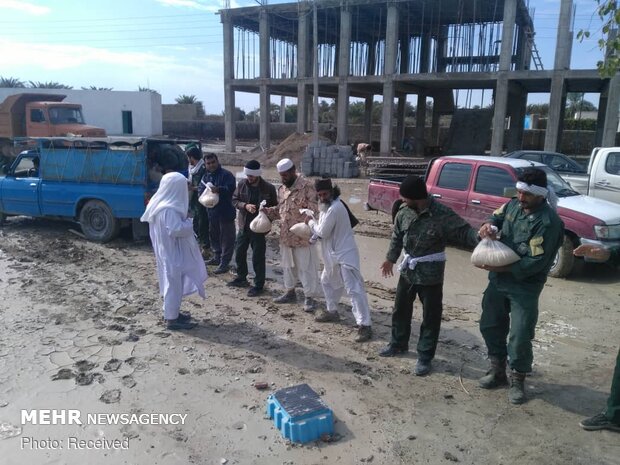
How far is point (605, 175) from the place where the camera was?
9.70 metres

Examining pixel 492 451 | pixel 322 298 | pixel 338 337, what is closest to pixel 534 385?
pixel 492 451

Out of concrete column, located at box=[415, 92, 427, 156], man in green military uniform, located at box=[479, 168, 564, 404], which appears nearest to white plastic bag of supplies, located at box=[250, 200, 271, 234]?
man in green military uniform, located at box=[479, 168, 564, 404]

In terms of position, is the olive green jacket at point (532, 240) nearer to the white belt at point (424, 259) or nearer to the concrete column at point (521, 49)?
the white belt at point (424, 259)

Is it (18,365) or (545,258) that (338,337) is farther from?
(18,365)

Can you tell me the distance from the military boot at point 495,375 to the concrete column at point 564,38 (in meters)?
19.6

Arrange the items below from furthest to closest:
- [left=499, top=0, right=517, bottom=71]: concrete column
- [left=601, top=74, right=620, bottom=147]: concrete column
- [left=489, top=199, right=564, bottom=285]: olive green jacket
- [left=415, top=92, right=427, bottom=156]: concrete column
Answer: [left=415, top=92, right=427, bottom=156]: concrete column → [left=499, top=0, right=517, bottom=71]: concrete column → [left=601, top=74, right=620, bottom=147]: concrete column → [left=489, top=199, right=564, bottom=285]: olive green jacket

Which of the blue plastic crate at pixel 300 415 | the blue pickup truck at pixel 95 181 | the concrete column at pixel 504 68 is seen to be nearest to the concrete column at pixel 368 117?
the concrete column at pixel 504 68

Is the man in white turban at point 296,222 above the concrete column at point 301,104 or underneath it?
underneath

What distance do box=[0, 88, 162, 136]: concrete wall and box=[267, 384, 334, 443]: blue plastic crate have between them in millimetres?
36049

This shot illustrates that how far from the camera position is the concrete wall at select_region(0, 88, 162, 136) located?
3619 centimetres

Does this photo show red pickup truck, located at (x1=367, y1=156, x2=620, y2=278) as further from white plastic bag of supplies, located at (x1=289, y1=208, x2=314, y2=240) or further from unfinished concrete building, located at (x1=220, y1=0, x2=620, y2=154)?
unfinished concrete building, located at (x1=220, y1=0, x2=620, y2=154)

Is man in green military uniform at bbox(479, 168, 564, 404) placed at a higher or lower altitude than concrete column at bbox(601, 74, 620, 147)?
lower

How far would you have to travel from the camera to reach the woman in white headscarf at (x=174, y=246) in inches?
197

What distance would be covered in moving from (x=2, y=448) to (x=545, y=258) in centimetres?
406
